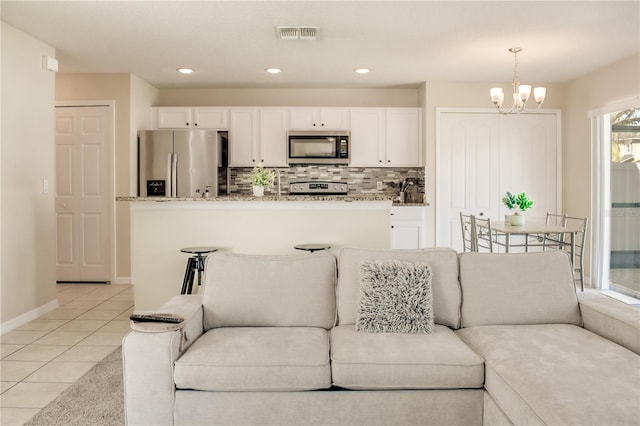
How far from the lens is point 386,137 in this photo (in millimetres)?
→ 6168

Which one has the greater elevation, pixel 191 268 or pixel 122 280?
pixel 191 268

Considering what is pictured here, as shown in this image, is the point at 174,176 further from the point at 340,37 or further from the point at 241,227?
the point at 340,37

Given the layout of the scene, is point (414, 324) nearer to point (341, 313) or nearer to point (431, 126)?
point (341, 313)

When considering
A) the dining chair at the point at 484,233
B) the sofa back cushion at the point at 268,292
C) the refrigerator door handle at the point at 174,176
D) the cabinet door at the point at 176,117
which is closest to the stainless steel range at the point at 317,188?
the refrigerator door handle at the point at 174,176

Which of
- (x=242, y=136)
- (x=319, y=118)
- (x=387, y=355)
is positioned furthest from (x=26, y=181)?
(x=387, y=355)

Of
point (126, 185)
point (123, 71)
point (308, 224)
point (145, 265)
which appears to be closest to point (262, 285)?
point (308, 224)

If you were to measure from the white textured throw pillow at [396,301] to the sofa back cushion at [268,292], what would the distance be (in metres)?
0.26

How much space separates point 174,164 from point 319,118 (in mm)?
1935

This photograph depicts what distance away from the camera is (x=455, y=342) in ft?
7.24

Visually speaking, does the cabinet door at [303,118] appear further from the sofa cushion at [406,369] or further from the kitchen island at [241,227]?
the sofa cushion at [406,369]

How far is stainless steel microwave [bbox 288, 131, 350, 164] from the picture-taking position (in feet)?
19.9

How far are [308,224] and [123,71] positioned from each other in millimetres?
3191

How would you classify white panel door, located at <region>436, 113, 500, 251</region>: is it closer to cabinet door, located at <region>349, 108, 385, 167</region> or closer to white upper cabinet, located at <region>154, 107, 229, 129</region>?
cabinet door, located at <region>349, 108, 385, 167</region>

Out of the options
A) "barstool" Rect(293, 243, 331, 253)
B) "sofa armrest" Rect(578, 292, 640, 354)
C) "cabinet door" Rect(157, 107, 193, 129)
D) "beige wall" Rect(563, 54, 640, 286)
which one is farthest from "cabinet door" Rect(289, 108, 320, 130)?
"sofa armrest" Rect(578, 292, 640, 354)
